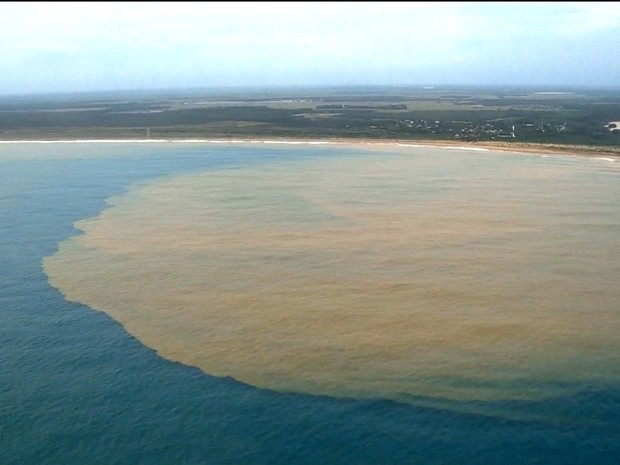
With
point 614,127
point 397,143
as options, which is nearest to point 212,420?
point 397,143

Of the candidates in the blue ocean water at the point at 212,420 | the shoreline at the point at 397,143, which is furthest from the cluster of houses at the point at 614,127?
the blue ocean water at the point at 212,420

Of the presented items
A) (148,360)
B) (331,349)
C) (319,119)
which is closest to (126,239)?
(148,360)

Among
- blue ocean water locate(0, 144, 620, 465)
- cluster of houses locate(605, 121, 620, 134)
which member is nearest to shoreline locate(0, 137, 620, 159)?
cluster of houses locate(605, 121, 620, 134)

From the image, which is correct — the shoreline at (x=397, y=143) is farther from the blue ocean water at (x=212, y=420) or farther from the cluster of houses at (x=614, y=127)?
the blue ocean water at (x=212, y=420)

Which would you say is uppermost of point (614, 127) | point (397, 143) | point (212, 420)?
point (614, 127)

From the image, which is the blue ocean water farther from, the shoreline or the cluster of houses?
the cluster of houses

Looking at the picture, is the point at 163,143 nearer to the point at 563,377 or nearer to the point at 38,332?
the point at 38,332

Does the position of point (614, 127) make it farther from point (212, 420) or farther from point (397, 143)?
point (212, 420)
